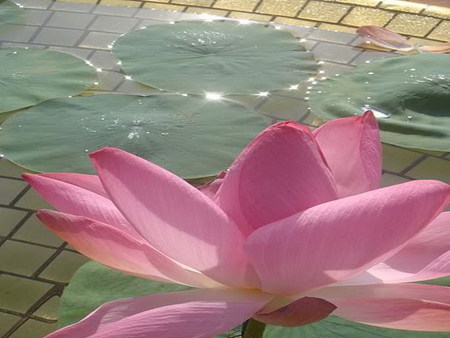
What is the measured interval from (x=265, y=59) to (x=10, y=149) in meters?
0.60

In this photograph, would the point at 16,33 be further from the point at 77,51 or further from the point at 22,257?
the point at 22,257

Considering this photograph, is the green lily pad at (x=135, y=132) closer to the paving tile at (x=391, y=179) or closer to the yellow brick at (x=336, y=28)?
the paving tile at (x=391, y=179)

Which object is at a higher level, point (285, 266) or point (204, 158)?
point (285, 266)

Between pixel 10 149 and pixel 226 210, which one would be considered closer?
pixel 226 210

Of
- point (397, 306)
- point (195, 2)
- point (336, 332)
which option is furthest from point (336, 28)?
point (397, 306)

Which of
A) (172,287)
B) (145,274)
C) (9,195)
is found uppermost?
(145,274)

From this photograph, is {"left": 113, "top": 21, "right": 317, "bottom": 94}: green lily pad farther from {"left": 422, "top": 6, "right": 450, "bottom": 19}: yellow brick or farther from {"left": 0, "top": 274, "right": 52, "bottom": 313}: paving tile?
{"left": 0, "top": 274, "right": 52, "bottom": 313}: paving tile

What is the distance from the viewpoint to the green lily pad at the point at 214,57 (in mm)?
1671

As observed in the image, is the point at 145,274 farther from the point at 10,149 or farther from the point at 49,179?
the point at 10,149

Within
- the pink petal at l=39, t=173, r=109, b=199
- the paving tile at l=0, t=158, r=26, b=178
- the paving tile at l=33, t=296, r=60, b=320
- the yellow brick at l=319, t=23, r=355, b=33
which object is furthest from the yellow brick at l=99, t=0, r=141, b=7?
the pink petal at l=39, t=173, r=109, b=199

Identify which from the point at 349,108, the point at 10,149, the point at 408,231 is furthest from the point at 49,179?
the point at 349,108

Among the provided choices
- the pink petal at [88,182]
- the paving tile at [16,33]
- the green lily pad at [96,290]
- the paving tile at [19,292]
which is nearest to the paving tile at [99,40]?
the paving tile at [16,33]

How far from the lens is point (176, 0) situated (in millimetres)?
2242

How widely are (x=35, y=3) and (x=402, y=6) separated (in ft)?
3.18
